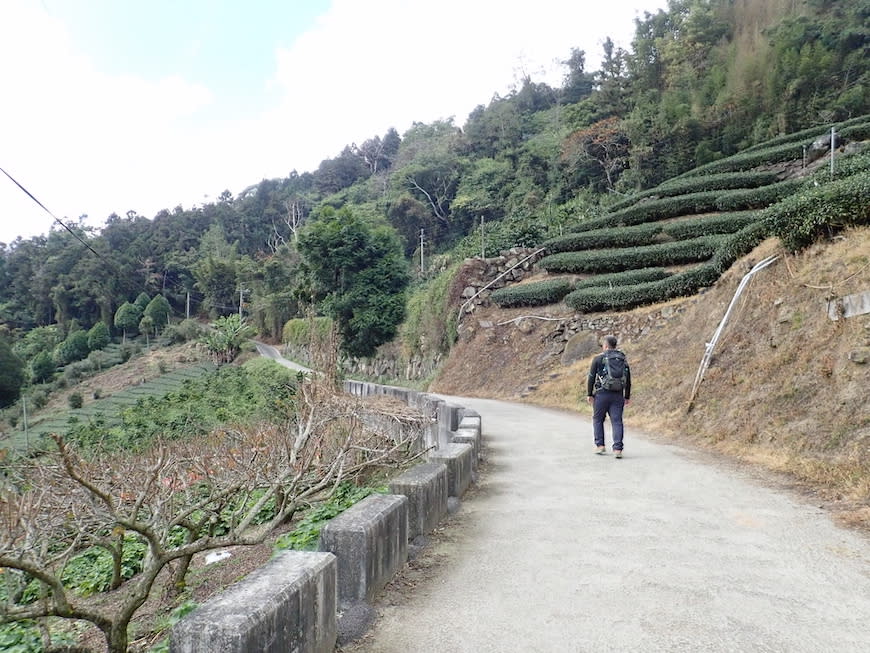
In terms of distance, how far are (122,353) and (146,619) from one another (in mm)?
51222

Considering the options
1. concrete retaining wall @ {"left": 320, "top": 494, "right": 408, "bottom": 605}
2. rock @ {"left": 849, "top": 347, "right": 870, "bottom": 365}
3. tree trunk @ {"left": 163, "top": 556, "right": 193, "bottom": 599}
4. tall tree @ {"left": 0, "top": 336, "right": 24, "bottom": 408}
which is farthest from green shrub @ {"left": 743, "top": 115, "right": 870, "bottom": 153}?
tall tree @ {"left": 0, "top": 336, "right": 24, "bottom": 408}

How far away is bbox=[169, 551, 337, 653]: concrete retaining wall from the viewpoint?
183 cm

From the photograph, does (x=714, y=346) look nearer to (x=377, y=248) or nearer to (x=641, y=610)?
(x=641, y=610)

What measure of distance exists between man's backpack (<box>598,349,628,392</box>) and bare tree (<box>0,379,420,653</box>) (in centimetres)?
362

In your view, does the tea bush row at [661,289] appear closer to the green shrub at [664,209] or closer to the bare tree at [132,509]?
the green shrub at [664,209]

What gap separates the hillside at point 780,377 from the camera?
19.5ft

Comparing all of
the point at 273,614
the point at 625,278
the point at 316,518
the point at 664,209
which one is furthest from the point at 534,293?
the point at 273,614

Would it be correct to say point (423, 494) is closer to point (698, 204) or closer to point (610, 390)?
point (610, 390)

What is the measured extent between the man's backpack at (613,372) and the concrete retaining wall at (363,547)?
4801 millimetres

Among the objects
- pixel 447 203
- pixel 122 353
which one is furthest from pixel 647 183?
pixel 122 353

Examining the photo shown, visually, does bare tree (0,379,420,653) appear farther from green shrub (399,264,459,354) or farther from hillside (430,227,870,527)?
green shrub (399,264,459,354)

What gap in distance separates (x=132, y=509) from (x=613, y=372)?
19.6ft

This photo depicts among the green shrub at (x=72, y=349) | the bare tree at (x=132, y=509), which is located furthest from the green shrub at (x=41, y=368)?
the bare tree at (x=132, y=509)

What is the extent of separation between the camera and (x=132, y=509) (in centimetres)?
337
